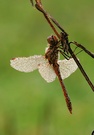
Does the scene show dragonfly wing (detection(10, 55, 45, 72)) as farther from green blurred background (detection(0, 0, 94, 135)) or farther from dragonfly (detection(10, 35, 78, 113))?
green blurred background (detection(0, 0, 94, 135))

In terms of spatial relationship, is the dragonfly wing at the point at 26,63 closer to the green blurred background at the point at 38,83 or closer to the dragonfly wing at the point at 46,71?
the dragonfly wing at the point at 46,71

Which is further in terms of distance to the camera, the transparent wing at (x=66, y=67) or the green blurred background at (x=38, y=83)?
the green blurred background at (x=38, y=83)

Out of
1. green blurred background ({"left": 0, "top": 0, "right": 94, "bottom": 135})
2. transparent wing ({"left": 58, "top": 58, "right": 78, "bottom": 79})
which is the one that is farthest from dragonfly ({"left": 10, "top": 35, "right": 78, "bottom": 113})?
green blurred background ({"left": 0, "top": 0, "right": 94, "bottom": 135})

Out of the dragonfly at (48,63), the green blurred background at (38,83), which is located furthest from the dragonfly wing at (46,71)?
the green blurred background at (38,83)

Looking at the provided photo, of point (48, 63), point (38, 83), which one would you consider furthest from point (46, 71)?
point (38, 83)

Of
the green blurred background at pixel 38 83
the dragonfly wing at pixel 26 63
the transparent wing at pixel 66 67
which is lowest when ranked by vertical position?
the transparent wing at pixel 66 67

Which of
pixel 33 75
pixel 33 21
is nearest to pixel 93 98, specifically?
pixel 33 75

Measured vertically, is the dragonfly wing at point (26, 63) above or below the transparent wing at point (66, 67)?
above
